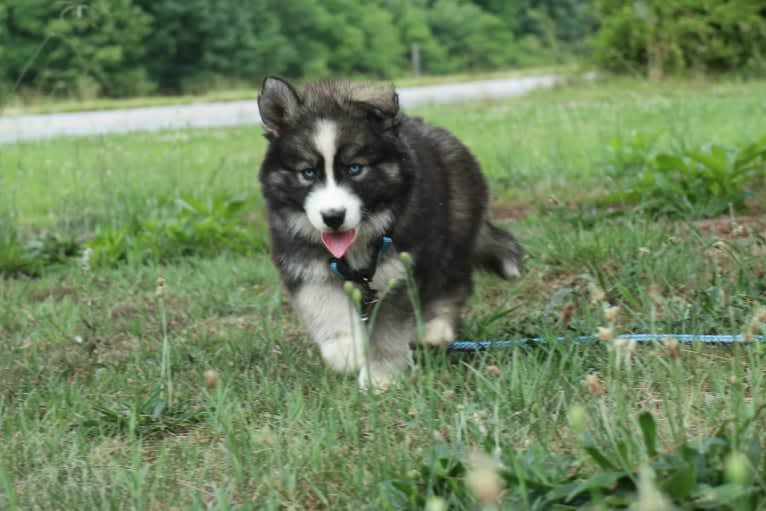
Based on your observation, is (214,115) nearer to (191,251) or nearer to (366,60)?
(191,251)

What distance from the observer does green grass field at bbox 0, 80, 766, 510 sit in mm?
2129

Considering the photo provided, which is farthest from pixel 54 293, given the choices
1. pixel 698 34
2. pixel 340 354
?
pixel 698 34

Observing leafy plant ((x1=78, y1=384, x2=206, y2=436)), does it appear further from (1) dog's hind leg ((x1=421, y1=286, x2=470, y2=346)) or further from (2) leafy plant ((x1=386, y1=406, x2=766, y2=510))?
(2) leafy plant ((x1=386, y1=406, x2=766, y2=510))

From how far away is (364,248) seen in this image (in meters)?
3.61

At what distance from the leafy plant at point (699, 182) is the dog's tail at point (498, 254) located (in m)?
1.05

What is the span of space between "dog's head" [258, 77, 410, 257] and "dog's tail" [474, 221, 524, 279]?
3.59 ft

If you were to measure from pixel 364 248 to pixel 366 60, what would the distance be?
31.8 m

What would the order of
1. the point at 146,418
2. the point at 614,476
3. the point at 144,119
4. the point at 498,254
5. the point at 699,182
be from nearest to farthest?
the point at 614,476 → the point at 146,418 → the point at 498,254 → the point at 699,182 → the point at 144,119

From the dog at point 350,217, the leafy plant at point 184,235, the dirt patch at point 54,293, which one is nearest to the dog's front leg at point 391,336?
the dog at point 350,217

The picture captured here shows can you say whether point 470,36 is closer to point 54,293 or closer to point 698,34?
point 698,34

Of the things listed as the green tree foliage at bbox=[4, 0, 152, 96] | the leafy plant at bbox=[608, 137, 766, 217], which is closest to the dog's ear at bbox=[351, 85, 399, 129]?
the leafy plant at bbox=[608, 137, 766, 217]

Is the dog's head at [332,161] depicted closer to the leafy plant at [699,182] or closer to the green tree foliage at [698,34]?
the leafy plant at [699,182]

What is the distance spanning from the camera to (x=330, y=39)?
113ft

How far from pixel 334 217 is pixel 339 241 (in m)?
0.19
